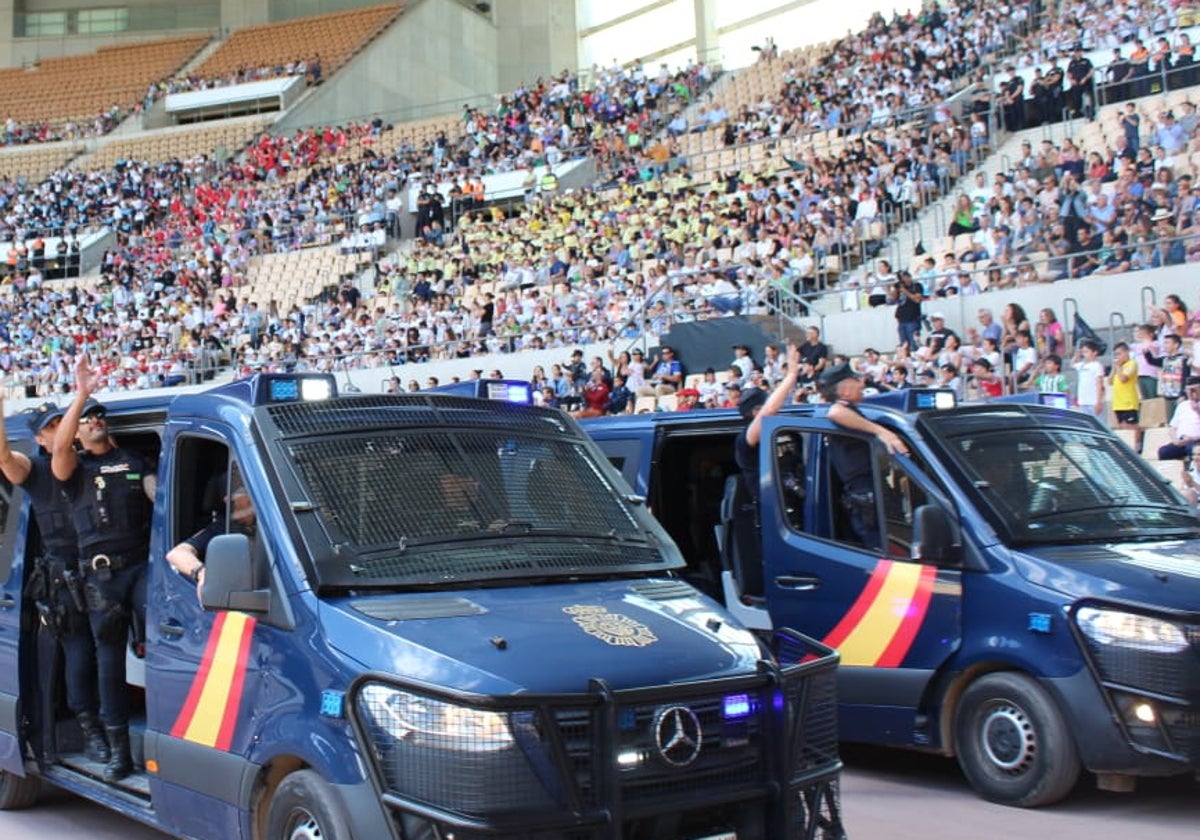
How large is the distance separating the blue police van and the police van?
6.75 feet

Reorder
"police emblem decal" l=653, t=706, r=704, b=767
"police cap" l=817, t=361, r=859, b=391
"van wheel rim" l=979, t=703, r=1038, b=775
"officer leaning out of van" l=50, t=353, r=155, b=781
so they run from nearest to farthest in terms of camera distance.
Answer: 1. "police emblem decal" l=653, t=706, r=704, b=767
2. "officer leaning out of van" l=50, t=353, r=155, b=781
3. "van wheel rim" l=979, t=703, r=1038, b=775
4. "police cap" l=817, t=361, r=859, b=391

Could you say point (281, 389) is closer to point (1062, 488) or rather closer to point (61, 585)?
point (61, 585)

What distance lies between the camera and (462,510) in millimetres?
5449

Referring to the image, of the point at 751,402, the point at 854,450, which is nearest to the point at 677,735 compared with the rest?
the point at 854,450

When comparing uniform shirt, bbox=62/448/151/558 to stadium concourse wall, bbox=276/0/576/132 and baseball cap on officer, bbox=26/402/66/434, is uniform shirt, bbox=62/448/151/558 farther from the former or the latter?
stadium concourse wall, bbox=276/0/576/132

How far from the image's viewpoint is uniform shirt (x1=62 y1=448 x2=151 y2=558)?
6.77 m

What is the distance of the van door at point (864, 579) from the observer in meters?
7.30

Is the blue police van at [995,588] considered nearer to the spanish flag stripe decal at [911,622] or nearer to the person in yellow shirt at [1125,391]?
the spanish flag stripe decal at [911,622]

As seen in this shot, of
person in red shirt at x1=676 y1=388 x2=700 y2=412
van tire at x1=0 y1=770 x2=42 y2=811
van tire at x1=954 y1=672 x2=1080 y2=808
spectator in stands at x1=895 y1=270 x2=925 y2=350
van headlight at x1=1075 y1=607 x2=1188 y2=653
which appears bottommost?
van tire at x1=0 y1=770 x2=42 y2=811

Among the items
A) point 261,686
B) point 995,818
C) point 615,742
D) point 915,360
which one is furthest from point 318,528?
point 915,360

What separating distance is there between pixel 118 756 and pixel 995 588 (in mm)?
4302

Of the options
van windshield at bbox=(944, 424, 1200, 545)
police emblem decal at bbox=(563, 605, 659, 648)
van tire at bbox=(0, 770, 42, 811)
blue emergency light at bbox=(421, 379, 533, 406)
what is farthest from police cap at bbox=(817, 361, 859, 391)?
van tire at bbox=(0, 770, 42, 811)

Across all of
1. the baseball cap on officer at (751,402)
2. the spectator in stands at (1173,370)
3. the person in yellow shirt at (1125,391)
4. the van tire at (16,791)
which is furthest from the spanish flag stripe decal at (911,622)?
the person in yellow shirt at (1125,391)

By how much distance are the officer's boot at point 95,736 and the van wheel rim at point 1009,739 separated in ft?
14.2
